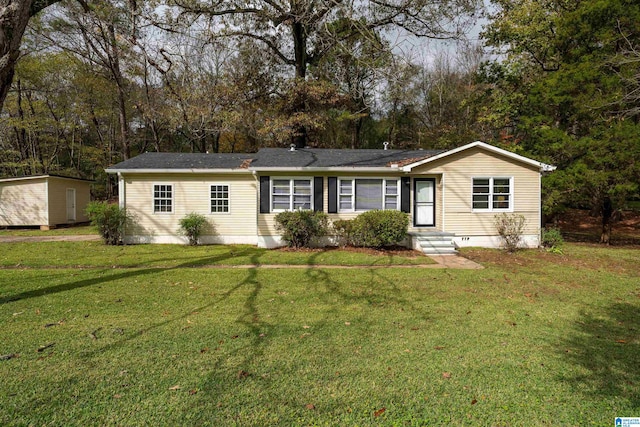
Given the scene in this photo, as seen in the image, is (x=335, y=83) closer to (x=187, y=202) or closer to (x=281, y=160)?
(x=281, y=160)

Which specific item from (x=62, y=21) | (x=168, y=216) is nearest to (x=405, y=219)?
(x=168, y=216)

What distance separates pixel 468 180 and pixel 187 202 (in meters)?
10.3

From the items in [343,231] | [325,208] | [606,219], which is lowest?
[343,231]

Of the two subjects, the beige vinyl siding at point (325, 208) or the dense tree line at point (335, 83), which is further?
the beige vinyl siding at point (325, 208)

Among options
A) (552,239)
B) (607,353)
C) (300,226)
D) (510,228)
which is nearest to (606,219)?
(552,239)

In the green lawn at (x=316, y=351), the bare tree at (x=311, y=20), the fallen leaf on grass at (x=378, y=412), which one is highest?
the bare tree at (x=311, y=20)

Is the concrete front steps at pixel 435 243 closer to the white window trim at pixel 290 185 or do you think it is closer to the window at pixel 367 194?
the window at pixel 367 194

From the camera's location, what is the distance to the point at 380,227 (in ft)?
36.3

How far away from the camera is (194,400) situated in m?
2.90

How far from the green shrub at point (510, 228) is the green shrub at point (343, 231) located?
5.08 meters

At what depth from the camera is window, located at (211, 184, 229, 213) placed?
42.4ft

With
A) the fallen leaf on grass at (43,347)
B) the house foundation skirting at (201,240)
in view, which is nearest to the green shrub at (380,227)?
the house foundation skirting at (201,240)

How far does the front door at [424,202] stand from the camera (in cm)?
1230

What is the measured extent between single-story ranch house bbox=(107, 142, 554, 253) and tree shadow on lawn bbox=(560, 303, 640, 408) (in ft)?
20.0
